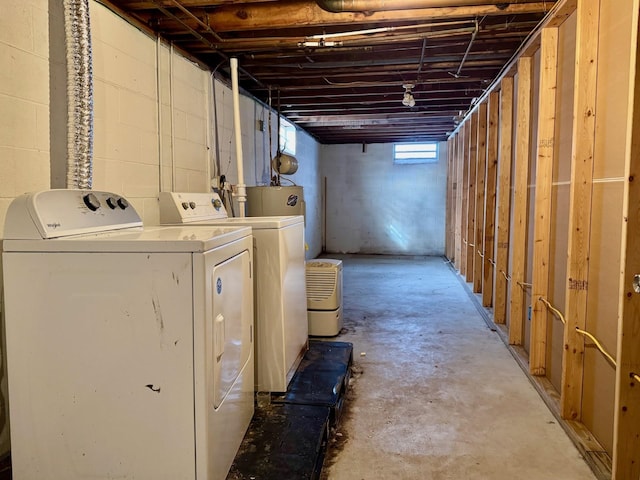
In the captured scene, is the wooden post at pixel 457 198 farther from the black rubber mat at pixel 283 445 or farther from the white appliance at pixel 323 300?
the black rubber mat at pixel 283 445

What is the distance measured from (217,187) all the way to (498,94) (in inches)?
114

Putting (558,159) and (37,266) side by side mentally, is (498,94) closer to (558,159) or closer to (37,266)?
(558,159)

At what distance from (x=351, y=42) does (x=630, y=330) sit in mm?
2621

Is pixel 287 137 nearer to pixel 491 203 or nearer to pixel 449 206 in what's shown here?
pixel 491 203

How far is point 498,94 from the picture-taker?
4648 millimetres

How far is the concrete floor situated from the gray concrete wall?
4834mm

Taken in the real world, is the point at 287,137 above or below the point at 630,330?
above

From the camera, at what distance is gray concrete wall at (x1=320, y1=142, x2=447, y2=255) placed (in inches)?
373

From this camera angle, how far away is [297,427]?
7.02ft

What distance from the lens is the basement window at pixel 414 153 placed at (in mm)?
9415

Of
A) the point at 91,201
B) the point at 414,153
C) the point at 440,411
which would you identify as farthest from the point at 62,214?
the point at 414,153

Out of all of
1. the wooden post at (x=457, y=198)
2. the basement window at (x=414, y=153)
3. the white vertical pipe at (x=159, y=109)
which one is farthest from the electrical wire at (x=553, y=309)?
the basement window at (x=414, y=153)

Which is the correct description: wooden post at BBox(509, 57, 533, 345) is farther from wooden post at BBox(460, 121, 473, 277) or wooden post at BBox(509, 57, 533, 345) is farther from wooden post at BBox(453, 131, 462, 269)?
wooden post at BBox(453, 131, 462, 269)

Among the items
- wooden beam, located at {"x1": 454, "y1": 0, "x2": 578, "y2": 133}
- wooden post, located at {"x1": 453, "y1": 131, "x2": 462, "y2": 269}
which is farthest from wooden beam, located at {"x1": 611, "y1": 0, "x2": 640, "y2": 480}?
wooden post, located at {"x1": 453, "y1": 131, "x2": 462, "y2": 269}
